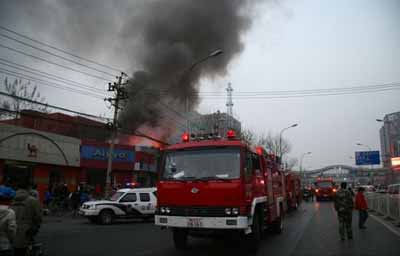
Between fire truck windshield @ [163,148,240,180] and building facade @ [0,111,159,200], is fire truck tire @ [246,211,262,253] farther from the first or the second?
building facade @ [0,111,159,200]

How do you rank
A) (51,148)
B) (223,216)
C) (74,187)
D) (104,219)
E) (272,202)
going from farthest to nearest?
(74,187) < (51,148) < (104,219) < (272,202) < (223,216)

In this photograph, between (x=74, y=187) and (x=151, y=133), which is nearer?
(x=74, y=187)

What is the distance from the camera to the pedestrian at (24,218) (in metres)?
6.12

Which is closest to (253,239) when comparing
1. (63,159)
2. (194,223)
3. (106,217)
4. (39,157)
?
(194,223)

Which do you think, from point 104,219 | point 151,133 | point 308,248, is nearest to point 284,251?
point 308,248

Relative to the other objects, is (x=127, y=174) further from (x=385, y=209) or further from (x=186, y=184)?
(x=186, y=184)

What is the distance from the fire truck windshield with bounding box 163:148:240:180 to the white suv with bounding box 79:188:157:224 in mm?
9016

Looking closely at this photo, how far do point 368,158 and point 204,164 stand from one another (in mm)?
46222

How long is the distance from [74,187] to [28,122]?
11427 mm

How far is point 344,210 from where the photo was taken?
11.2 m

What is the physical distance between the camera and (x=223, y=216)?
8023 millimetres

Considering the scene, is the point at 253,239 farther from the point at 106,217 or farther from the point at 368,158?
the point at 368,158

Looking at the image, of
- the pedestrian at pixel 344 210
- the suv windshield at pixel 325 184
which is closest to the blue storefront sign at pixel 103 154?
the suv windshield at pixel 325 184

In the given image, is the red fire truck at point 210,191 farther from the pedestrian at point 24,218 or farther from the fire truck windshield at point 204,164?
the pedestrian at point 24,218
